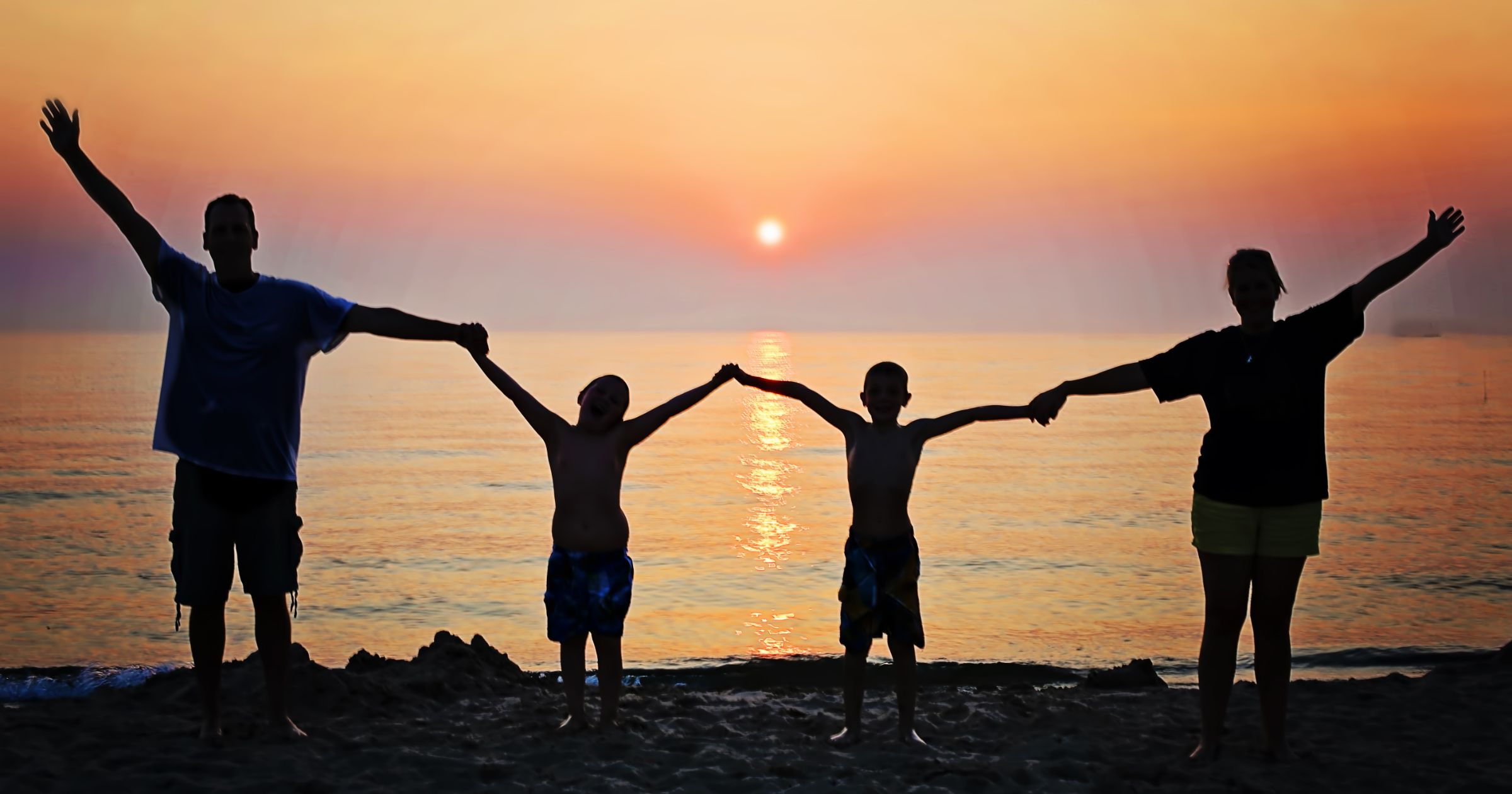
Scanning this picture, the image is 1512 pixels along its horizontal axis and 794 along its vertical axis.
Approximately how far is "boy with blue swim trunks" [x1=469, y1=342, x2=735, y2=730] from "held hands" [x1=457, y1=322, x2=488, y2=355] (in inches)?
0.7

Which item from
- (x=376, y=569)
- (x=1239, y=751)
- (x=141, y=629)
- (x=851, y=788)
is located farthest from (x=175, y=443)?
(x=376, y=569)

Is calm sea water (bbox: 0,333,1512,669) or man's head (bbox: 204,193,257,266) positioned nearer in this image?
man's head (bbox: 204,193,257,266)

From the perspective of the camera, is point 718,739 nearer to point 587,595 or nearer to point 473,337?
point 587,595

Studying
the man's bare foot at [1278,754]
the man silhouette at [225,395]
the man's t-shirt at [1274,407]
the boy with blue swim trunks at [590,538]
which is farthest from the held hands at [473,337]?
the man's bare foot at [1278,754]

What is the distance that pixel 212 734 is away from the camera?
5.52 metres

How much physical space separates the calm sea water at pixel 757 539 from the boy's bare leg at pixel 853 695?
12.3 feet

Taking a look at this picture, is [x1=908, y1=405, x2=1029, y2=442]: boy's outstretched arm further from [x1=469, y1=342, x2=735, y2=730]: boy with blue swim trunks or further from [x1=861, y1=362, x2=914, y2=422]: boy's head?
[x1=469, y1=342, x2=735, y2=730]: boy with blue swim trunks

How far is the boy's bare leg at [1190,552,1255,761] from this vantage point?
5.23 meters

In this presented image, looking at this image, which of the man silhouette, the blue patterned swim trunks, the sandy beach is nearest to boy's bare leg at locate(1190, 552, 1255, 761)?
the sandy beach

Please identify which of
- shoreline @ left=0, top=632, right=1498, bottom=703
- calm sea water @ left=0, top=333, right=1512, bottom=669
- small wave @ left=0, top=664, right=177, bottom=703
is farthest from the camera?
calm sea water @ left=0, top=333, right=1512, bottom=669

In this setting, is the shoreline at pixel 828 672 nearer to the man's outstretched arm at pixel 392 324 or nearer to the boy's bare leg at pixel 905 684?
the boy's bare leg at pixel 905 684

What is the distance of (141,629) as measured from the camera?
35.0 feet

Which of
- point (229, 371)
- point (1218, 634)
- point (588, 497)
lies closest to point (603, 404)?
point (588, 497)

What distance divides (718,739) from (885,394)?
1995 mm
